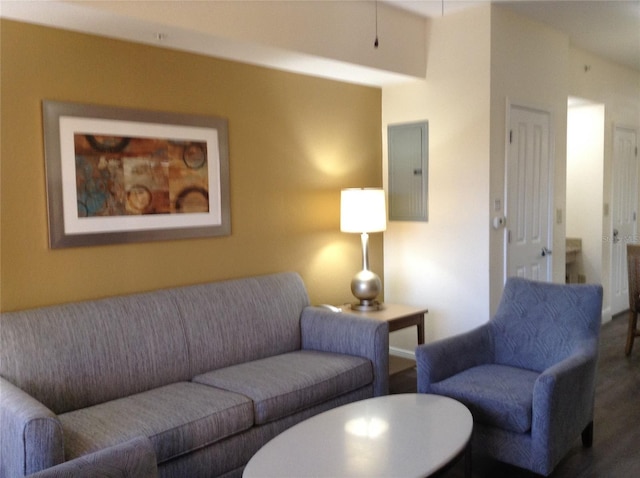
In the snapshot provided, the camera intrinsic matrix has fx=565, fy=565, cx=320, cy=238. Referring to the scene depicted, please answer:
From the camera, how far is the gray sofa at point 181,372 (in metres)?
2.19

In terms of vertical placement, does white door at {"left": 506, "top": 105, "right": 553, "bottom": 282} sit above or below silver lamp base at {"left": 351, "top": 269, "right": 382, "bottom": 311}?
above

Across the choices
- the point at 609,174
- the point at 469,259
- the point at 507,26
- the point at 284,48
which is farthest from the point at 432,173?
the point at 609,174

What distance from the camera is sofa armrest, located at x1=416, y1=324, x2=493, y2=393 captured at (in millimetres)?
2814

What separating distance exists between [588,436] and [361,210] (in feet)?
6.05

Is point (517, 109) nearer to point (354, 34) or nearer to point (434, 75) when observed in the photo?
point (434, 75)

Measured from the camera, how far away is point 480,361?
3.09 meters

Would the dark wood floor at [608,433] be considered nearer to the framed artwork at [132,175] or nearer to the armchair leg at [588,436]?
the armchair leg at [588,436]

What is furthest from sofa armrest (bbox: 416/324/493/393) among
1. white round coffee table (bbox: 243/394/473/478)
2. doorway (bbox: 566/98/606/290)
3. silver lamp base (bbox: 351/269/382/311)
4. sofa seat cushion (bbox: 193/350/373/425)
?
doorway (bbox: 566/98/606/290)

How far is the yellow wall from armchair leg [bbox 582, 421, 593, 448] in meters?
1.87

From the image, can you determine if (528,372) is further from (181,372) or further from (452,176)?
(181,372)

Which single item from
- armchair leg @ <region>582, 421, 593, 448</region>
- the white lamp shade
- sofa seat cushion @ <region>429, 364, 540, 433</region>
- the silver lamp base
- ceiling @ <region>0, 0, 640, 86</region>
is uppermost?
ceiling @ <region>0, 0, 640, 86</region>

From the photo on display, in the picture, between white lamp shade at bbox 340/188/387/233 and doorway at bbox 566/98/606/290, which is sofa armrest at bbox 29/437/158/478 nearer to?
white lamp shade at bbox 340/188/387/233

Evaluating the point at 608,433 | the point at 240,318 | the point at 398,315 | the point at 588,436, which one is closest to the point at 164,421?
the point at 240,318

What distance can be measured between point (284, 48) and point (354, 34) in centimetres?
62
